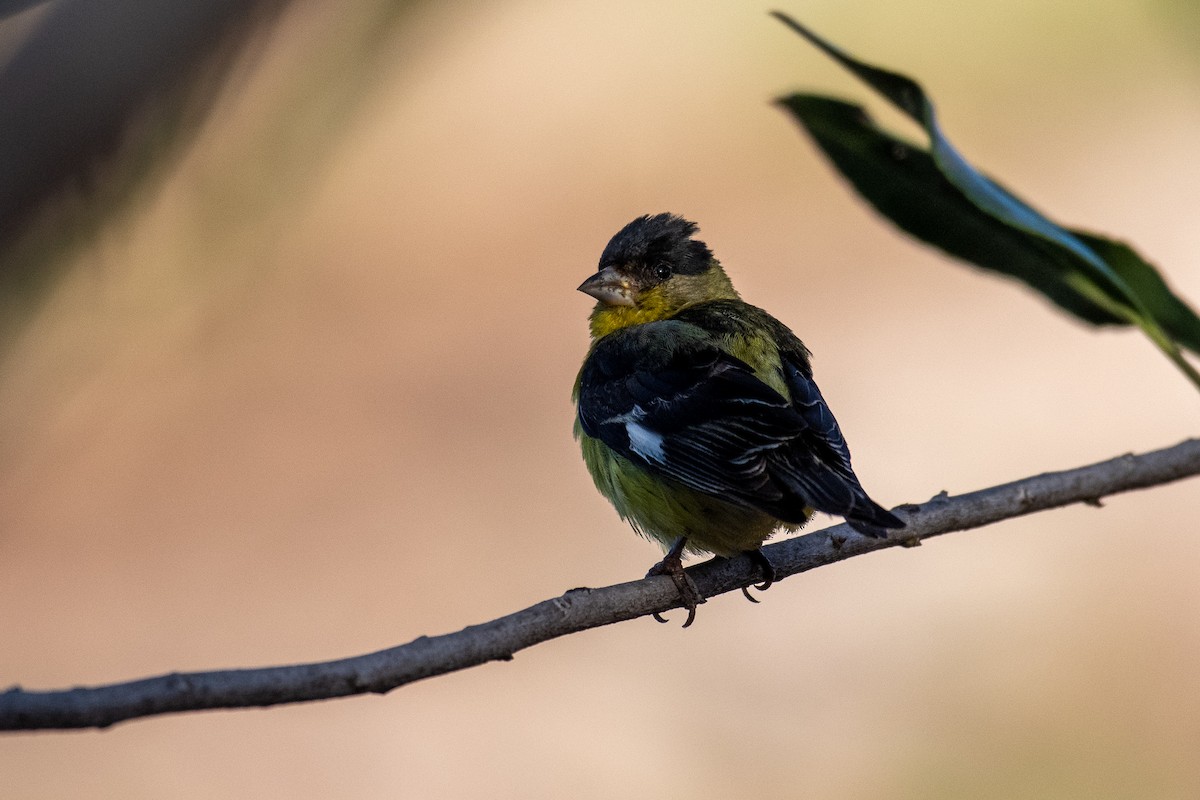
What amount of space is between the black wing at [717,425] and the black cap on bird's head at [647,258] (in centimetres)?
21

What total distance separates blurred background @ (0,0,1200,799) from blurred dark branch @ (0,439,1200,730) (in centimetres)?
152

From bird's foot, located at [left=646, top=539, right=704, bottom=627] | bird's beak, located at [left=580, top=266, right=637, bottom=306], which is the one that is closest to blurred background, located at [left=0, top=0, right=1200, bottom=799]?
bird's beak, located at [left=580, top=266, right=637, bottom=306]

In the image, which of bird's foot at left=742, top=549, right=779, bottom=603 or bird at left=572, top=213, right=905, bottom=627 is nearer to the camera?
bird at left=572, top=213, right=905, bottom=627

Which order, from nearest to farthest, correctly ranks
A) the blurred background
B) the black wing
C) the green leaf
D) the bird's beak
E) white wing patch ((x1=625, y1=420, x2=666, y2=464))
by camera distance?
the green leaf < the black wing < white wing patch ((x1=625, y1=420, x2=666, y2=464)) < the bird's beak < the blurred background

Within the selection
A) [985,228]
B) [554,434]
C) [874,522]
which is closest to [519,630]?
[874,522]

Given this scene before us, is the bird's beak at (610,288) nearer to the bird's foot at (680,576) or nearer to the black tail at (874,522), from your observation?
the bird's foot at (680,576)

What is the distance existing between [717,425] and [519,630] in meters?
1.31

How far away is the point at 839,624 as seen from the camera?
673cm

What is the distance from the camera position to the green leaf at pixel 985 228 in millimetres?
2160

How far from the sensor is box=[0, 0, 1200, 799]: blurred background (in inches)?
239

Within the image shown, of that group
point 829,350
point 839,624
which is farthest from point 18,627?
point 829,350

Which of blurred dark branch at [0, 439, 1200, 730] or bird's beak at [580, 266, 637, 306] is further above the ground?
bird's beak at [580, 266, 637, 306]

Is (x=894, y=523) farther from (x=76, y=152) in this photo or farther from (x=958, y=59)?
(x=958, y=59)

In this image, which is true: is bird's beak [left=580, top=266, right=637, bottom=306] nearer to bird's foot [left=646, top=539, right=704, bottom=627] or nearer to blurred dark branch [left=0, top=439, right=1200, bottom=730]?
bird's foot [left=646, top=539, right=704, bottom=627]
